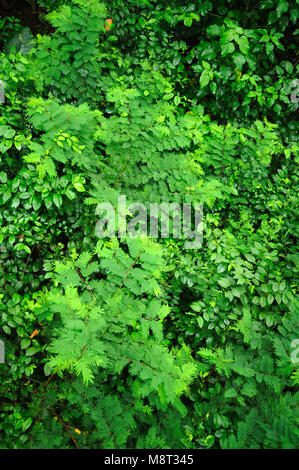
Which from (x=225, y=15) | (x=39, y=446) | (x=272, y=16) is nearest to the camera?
(x=39, y=446)

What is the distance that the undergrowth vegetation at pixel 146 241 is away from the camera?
1714 millimetres

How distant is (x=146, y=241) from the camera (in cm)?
189

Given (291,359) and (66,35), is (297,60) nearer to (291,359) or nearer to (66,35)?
(66,35)

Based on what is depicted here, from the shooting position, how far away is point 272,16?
3076 millimetres

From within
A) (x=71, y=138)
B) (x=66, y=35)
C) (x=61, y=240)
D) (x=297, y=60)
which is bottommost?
(x=61, y=240)

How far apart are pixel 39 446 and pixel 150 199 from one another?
6.62 ft

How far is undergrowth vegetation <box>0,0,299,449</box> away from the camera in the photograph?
171cm

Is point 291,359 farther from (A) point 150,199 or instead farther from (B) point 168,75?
(B) point 168,75

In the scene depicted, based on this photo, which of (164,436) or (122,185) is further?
(122,185)

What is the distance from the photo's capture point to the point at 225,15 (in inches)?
133

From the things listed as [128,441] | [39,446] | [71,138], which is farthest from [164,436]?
[71,138]

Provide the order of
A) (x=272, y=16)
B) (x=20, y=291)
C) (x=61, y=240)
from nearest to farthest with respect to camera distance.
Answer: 1. (x=20, y=291)
2. (x=61, y=240)
3. (x=272, y=16)

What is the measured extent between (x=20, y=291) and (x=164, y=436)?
4.97 feet

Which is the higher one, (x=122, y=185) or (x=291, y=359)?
(x=122, y=185)
